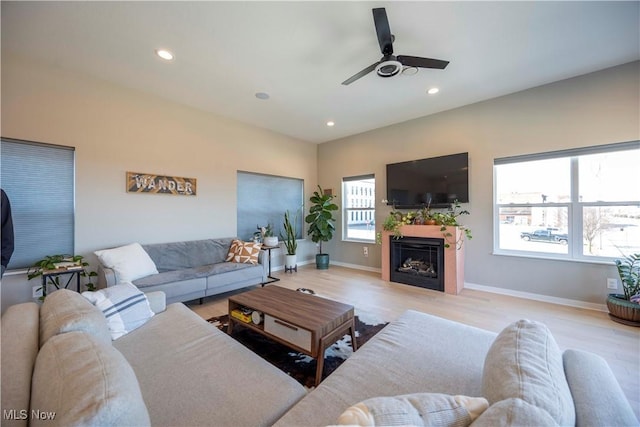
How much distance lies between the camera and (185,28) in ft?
7.13

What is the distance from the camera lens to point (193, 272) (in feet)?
10.1

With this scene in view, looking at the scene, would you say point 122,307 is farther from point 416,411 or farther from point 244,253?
point 244,253

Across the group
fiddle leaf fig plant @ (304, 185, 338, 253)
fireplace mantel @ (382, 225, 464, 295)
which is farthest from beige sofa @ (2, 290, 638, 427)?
fiddle leaf fig plant @ (304, 185, 338, 253)

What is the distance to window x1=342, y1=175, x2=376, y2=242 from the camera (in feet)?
16.6

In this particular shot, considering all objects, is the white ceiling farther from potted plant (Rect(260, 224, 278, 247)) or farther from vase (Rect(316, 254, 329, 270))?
vase (Rect(316, 254, 329, 270))

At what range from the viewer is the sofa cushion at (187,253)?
10.6ft

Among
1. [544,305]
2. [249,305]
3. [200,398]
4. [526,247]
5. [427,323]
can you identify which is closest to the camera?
[200,398]

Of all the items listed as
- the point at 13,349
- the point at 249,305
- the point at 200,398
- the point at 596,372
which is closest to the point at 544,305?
the point at 596,372

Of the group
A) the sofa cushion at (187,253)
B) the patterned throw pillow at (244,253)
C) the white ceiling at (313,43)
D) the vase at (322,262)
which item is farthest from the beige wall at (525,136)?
the sofa cushion at (187,253)

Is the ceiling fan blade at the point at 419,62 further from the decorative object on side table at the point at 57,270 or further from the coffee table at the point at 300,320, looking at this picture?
the decorative object on side table at the point at 57,270

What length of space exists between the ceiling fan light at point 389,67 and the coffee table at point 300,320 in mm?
2153

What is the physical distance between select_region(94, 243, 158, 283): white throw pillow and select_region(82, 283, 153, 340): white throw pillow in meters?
1.03

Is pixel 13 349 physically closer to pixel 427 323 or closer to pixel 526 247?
pixel 427 323

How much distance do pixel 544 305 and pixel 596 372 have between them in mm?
2889
